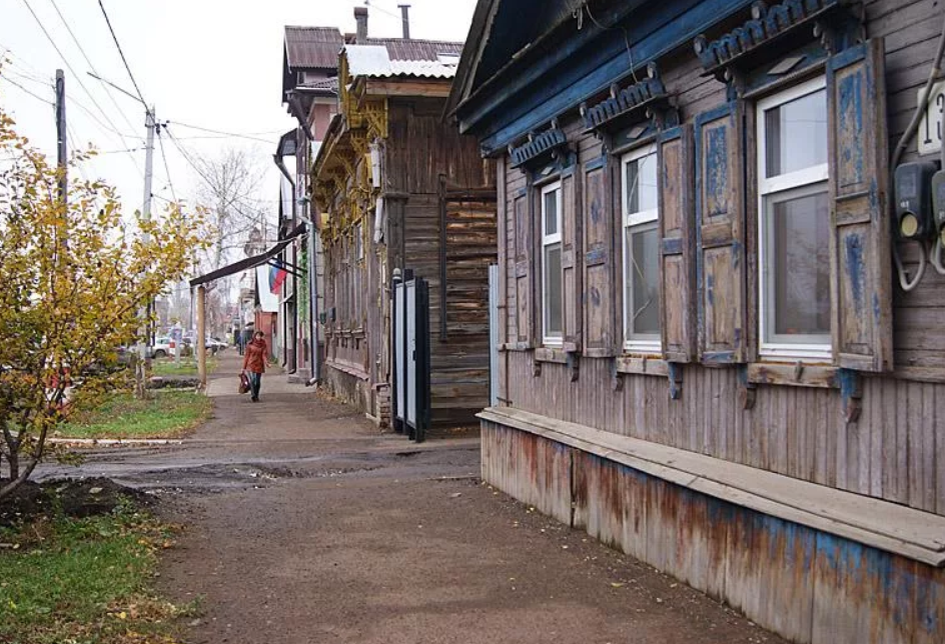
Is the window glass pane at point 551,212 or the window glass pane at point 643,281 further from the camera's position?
the window glass pane at point 551,212

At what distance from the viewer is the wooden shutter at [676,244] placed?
6895 millimetres

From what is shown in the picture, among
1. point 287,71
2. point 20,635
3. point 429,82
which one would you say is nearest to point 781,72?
point 20,635

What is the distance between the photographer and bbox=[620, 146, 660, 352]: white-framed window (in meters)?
7.79

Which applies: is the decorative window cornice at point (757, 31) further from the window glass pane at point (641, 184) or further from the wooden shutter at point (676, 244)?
the window glass pane at point (641, 184)

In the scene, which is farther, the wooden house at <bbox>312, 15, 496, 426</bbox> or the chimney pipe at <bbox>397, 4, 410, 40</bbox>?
the chimney pipe at <bbox>397, 4, 410, 40</bbox>

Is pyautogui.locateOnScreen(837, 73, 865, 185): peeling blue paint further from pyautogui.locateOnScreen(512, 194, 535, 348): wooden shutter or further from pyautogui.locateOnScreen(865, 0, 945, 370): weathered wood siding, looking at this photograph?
pyautogui.locateOnScreen(512, 194, 535, 348): wooden shutter

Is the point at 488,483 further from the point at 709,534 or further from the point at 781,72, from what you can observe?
the point at 781,72

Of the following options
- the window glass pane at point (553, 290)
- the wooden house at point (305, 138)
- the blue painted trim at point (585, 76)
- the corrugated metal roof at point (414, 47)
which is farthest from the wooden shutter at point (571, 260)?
the corrugated metal roof at point (414, 47)

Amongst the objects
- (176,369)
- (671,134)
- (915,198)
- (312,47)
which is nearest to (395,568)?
(671,134)

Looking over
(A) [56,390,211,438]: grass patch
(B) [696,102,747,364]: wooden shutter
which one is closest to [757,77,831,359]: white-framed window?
(B) [696,102,747,364]: wooden shutter

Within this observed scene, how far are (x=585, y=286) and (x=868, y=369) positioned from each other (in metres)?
4.01

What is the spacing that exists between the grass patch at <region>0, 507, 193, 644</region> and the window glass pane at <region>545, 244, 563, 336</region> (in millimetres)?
3914

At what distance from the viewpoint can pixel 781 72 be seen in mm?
5855

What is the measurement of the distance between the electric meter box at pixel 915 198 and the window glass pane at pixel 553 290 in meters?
5.27
